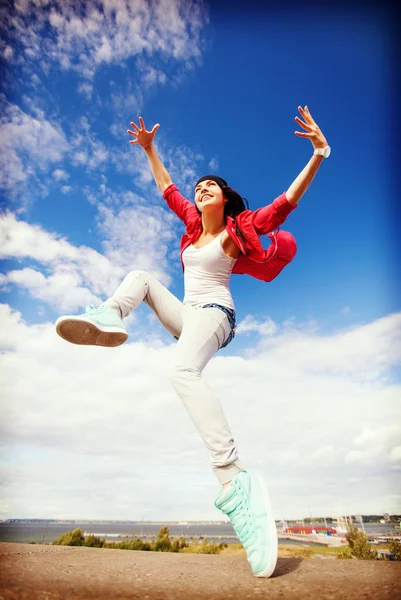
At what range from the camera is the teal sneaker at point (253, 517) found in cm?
136

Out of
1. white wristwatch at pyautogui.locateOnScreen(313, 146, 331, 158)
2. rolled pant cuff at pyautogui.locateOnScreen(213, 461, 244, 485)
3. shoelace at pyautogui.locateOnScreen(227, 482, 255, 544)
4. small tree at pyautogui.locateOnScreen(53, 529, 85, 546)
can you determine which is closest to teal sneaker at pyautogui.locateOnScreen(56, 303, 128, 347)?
rolled pant cuff at pyautogui.locateOnScreen(213, 461, 244, 485)

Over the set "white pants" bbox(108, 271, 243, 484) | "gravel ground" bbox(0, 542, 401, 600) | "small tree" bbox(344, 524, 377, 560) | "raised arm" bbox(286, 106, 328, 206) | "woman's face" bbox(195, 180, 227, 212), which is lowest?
"small tree" bbox(344, 524, 377, 560)

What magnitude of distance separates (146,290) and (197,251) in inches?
14.0

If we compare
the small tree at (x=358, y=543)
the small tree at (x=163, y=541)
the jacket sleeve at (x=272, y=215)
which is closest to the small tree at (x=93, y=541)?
the small tree at (x=163, y=541)

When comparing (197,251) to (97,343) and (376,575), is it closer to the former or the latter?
(97,343)

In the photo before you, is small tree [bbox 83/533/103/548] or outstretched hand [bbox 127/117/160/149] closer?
outstretched hand [bbox 127/117/160/149]

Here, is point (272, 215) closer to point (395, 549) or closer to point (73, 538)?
point (395, 549)

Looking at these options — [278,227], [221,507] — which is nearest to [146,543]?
[221,507]

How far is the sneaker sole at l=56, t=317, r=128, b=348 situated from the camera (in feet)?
5.33

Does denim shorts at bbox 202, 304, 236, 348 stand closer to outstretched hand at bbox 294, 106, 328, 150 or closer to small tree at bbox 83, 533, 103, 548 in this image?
outstretched hand at bbox 294, 106, 328, 150

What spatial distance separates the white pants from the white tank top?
3.6 inches

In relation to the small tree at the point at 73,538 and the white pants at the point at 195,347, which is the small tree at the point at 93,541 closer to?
the small tree at the point at 73,538

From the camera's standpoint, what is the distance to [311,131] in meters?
1.83

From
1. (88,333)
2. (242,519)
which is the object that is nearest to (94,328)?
(88,333)
